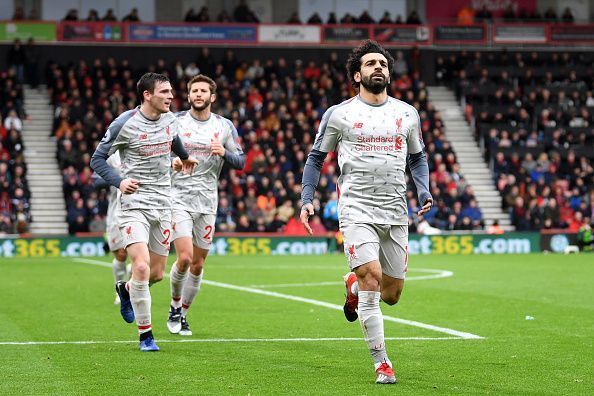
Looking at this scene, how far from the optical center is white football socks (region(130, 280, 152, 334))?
36.5ft

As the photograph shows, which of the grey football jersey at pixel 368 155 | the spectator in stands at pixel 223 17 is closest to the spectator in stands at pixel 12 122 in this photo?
the spectator in stands at pixel 223 17

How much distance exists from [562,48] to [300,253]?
19925 millimetres

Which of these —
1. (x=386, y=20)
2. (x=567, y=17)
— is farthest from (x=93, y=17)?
(x=567, y=17)

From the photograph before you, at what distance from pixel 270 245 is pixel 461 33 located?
54.6ft

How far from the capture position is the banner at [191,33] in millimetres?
43531

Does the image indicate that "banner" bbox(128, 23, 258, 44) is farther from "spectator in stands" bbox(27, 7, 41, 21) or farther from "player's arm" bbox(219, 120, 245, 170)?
"player's arm" bbox(219, 120, 245, 170)

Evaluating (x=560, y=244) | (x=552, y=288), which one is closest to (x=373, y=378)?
(x=552, y=288)

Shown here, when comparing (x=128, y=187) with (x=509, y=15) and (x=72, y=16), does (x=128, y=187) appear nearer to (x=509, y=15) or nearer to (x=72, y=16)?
(x=72, y=16)

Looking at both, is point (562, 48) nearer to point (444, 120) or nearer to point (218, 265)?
point (444, 120)

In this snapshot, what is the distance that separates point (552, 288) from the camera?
20000 mm

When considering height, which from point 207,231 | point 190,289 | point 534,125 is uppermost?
point 534,125

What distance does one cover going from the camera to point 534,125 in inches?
1757

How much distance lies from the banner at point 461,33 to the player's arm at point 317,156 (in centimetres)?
3805

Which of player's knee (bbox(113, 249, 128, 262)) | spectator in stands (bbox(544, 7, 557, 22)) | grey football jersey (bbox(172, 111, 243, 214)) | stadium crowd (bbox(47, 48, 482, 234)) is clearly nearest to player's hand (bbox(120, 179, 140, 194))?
grey football jersey (bbox(172, 111, 243, 214))
